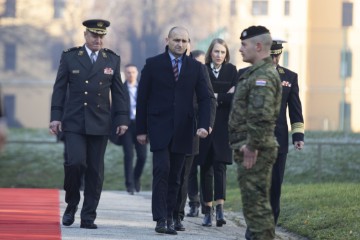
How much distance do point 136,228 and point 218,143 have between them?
1.43 m

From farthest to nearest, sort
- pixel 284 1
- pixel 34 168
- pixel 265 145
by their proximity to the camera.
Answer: pixel 284 1 < pixel 34 168 < pixel 265 145

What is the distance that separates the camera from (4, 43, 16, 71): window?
278 ft

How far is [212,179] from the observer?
13.1 metres

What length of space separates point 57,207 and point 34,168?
9.64m

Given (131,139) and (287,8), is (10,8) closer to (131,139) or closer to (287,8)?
(287,8)

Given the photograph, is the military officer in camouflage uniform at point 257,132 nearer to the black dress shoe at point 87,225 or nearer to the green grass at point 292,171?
the black dress shoe at point 87,225

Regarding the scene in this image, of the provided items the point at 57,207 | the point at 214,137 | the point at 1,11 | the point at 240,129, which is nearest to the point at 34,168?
the point at 57,207

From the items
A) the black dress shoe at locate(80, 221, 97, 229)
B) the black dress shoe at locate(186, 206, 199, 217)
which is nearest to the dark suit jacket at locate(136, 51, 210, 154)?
the black dress shoe at locate(80, 221, 97, 229)

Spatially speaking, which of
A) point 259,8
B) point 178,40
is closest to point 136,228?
point 178,40

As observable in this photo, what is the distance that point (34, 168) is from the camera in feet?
81.0

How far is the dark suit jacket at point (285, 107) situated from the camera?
1129 centimetres

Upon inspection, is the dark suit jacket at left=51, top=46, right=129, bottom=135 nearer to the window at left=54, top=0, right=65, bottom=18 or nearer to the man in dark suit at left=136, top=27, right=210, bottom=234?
the man in dark suit at left=136, top=27, right=210, bottom=234

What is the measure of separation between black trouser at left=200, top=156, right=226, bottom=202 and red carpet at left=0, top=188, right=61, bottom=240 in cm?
156

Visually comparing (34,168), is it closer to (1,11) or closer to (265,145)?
(265,145)
